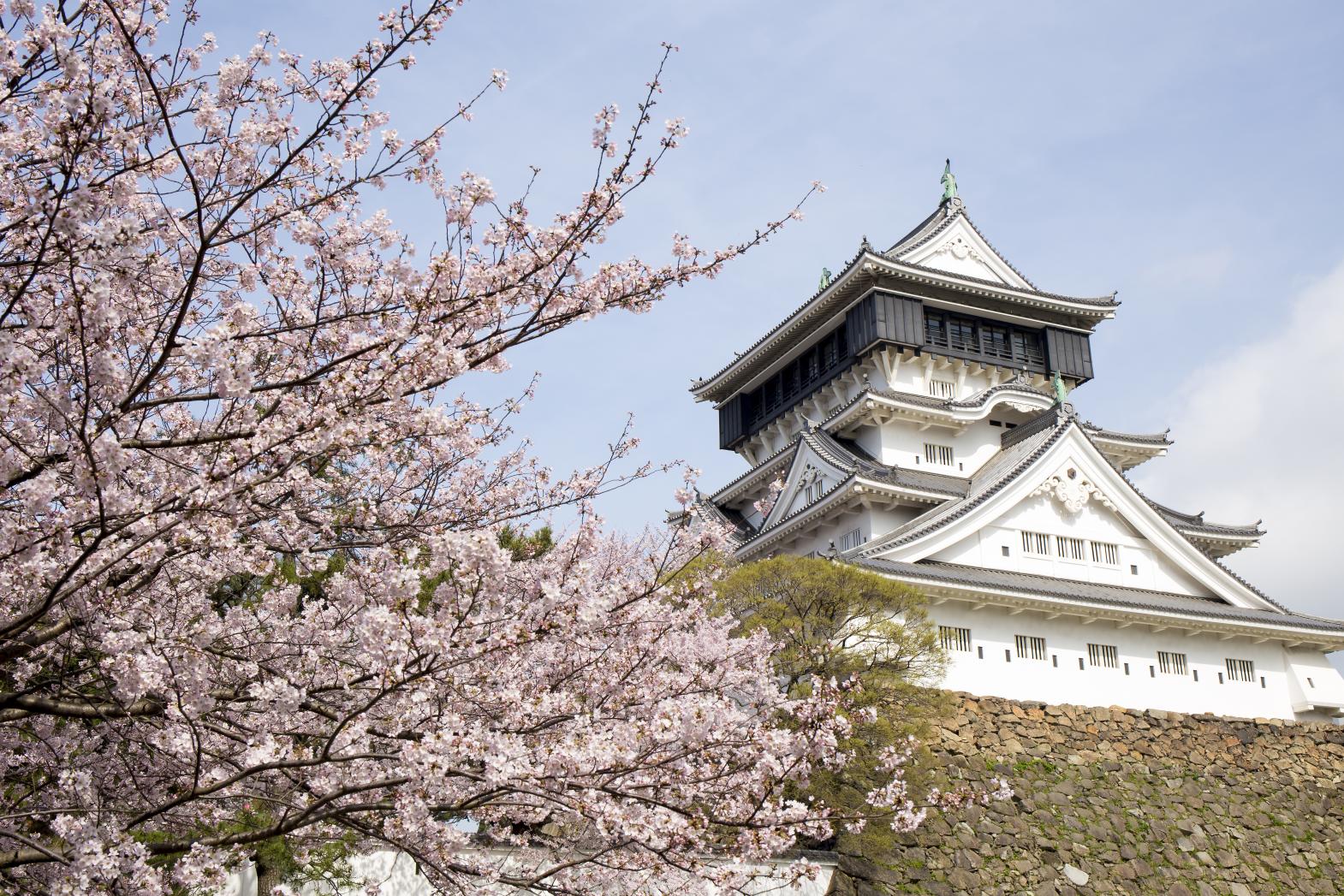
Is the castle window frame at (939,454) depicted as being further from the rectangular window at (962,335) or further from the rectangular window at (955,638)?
the rectangular window at (955,638)

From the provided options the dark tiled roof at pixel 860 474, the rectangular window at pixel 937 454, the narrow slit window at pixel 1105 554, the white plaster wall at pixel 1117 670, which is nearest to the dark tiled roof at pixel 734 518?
the dark tiled roof at pixel 860 474

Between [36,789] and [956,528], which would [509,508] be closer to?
[36,789]

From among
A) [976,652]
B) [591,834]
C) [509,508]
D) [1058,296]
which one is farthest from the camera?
[1058,296]

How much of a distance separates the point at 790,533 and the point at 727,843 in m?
17.7

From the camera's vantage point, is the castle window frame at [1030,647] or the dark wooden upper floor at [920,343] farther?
the dark wooden upper floor at [920,343]

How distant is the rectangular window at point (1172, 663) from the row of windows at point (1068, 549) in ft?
6.27

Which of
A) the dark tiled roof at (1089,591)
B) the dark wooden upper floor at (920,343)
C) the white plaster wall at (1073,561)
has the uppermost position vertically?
the dark wooden upper floor at (920,343)

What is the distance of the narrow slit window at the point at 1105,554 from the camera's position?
21188 millimetres

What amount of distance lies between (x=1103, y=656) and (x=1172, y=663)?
163 centimetres

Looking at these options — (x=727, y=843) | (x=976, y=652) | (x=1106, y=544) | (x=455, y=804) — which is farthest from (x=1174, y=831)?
(x=455, y=804)

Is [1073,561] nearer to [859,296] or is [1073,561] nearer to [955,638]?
[955,638]

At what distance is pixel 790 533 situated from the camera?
22906 mm

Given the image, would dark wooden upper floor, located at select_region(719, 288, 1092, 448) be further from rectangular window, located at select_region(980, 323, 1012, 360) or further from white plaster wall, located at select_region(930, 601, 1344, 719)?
white plaster wall, located at select_region(930, 601, 1344, 719)

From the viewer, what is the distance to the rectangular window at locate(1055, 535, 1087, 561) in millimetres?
20953
